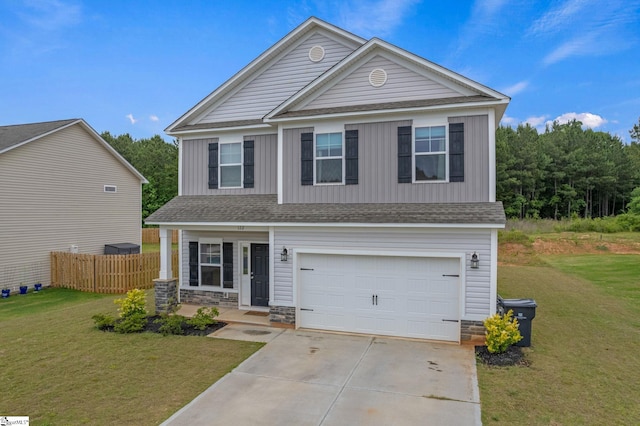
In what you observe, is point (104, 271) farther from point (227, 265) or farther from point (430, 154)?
point (430, 154)

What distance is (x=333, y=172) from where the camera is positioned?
1062 centimetres

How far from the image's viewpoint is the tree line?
47.0 metres

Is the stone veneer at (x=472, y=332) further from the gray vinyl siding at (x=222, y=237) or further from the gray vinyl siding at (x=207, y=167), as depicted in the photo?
the gray vinyl siding at (x=207, y=167)

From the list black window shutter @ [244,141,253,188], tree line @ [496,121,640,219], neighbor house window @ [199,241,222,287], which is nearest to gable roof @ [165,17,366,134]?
black window shutter @ [244,141,253,188]

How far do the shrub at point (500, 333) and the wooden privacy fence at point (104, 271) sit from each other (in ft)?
41.7

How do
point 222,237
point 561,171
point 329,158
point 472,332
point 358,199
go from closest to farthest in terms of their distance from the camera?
point 472,332, point 358,199, point 329,158, point 222,237, point 561,171

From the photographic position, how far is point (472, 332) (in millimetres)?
9008

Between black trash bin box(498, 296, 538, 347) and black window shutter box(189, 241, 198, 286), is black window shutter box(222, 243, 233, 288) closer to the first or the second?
black window shutter box(189, 241, 198, 286)

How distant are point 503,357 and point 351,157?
19.4ft

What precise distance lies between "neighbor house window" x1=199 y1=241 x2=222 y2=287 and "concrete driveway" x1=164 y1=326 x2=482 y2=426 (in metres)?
4.26

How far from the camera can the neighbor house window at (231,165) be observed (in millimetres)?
12453

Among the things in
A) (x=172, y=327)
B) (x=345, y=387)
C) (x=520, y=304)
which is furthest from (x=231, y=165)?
(x=520, y=304)

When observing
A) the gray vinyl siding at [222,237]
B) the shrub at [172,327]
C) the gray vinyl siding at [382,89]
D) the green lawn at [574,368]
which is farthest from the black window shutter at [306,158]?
the green lawn at [574,368]

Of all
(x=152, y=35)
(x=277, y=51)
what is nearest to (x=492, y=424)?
(x=277, y=51)
